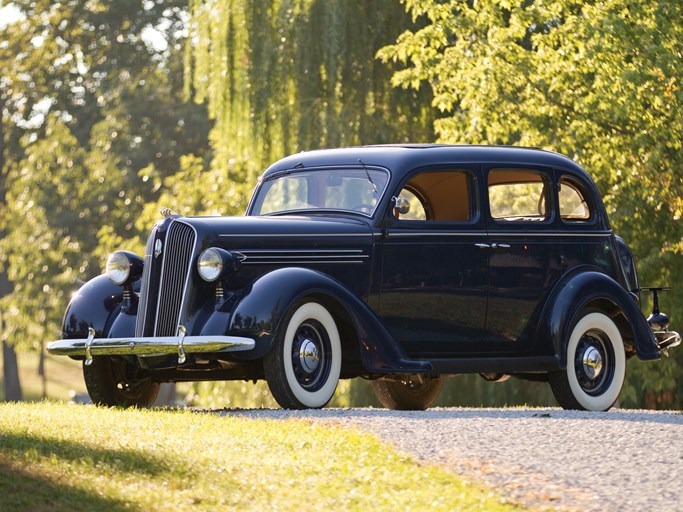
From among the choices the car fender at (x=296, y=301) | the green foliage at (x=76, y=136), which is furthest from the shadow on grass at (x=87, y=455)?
the green foliage at (x=76, y=136)

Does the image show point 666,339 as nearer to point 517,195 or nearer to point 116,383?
point 517,195

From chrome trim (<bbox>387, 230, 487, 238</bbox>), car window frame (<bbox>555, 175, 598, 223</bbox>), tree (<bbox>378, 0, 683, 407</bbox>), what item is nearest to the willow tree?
tree (<bbox>378, 0, 683, 407</bbox>)

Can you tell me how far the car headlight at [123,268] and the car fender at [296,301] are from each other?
1291 mm

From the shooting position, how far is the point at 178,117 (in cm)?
4172

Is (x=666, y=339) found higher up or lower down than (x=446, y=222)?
lower down

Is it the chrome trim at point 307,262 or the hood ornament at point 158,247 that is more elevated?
the hood ornament at point 158,247

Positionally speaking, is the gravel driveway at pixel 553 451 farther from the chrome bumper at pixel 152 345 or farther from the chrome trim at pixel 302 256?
the chrome trim at pixel 302 256

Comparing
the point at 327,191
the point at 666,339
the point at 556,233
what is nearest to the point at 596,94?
the point at 666,339

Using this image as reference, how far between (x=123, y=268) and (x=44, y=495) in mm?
4176

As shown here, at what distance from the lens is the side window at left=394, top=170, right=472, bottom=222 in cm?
1183

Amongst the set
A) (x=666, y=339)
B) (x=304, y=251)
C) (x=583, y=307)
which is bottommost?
(x=666, y=339)

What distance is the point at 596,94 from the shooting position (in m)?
18.4

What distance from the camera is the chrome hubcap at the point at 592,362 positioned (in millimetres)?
11938

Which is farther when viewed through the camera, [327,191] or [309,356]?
[327,191]
